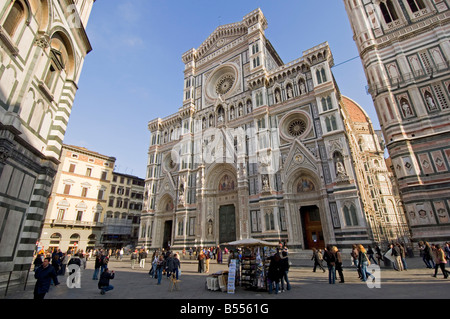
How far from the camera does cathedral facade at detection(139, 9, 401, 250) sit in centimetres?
1883

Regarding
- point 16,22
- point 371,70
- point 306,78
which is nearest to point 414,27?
point 371,70

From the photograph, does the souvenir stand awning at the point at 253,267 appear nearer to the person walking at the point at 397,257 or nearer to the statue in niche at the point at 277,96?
the person walking at the point at 397,257

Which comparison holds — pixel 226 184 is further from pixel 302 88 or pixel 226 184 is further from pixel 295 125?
pixel 302 88

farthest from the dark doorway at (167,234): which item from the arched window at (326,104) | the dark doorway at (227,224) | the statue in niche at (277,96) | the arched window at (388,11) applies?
the arched window at (388,11)

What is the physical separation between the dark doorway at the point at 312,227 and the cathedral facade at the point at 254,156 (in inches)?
3.2

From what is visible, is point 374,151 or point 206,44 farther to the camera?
point 374,151

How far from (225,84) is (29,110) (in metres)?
24.7

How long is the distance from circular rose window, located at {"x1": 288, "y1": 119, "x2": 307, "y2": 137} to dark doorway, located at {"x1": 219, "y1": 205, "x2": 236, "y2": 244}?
9852mm

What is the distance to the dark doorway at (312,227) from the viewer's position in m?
18.8

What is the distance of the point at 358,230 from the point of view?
53.4 ft

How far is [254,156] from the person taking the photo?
23.1 m

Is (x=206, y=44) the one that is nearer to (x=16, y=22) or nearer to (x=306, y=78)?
(x=306, y=78)

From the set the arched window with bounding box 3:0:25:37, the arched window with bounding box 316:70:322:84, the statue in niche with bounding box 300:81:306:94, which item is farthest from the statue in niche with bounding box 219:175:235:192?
the arched window with bounding box 3:0:25:37
